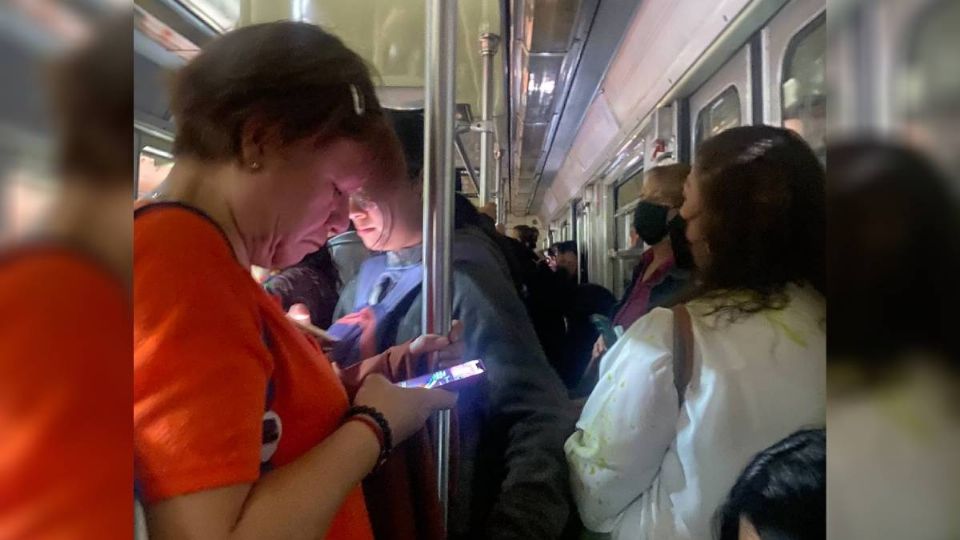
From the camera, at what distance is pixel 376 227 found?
0.75 m

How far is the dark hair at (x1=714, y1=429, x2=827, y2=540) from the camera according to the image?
0.67m

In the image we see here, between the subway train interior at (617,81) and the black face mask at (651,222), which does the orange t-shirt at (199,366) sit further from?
the black face mask at (651,222)

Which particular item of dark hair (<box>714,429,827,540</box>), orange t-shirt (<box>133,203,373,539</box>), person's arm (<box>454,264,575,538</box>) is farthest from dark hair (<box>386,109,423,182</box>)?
dark hair (<box>714,429,827,540</box>)

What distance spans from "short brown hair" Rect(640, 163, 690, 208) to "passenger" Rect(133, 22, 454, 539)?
0.92ft

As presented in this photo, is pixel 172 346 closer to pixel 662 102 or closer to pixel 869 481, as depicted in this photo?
pixel 662 102

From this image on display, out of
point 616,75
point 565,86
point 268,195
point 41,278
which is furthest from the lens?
point 565,86

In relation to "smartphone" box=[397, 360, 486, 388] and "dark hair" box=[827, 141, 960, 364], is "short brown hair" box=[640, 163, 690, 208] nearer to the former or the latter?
"dark hair" box=[827, 141, 960, 364]

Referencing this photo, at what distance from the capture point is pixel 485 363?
75 cm

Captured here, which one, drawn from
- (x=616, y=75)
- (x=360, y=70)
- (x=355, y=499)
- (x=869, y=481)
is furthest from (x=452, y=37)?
(x=869, y=481)

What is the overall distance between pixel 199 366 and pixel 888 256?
2.17ft

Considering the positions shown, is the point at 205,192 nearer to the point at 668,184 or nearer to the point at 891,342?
the point at 668,184

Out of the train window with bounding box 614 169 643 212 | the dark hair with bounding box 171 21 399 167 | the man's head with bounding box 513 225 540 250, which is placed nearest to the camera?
the dark hair with bounding box 171 21 399 167

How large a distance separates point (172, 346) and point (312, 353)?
5.5 inches

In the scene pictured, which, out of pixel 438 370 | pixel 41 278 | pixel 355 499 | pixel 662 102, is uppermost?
pixel 662 102
